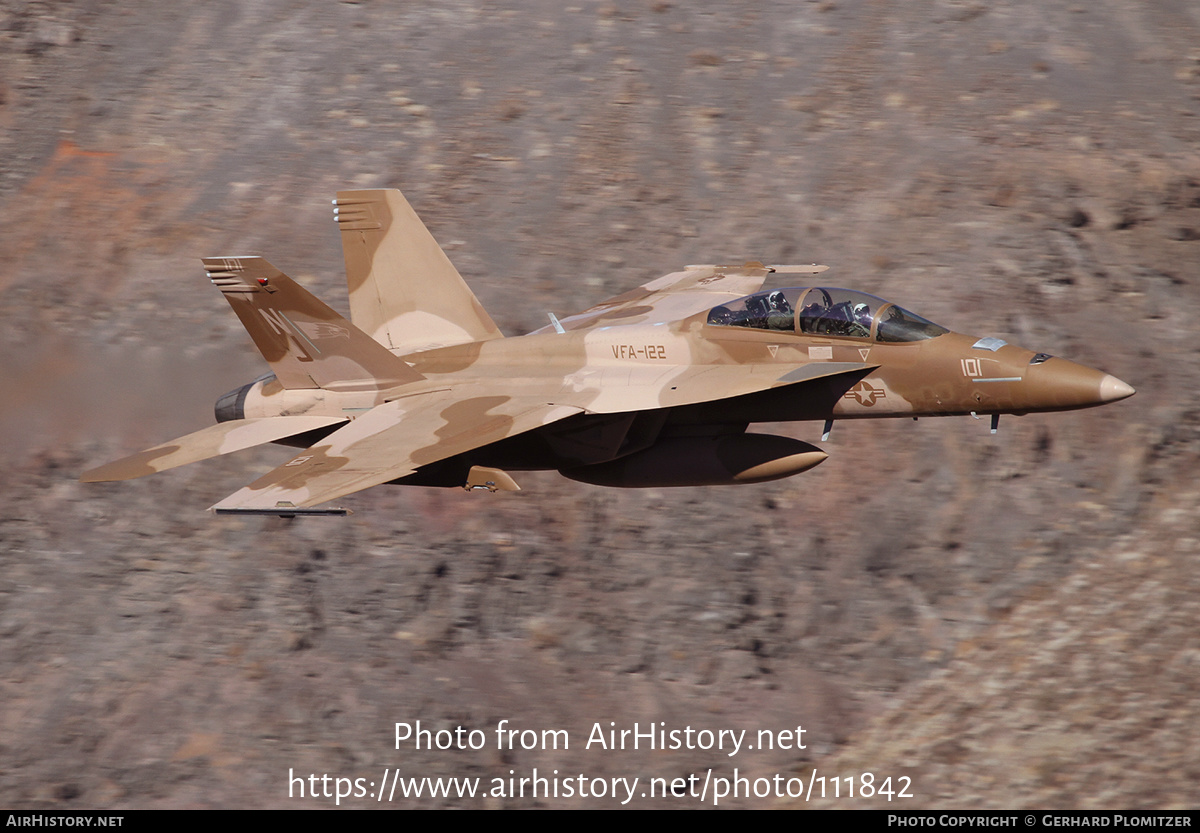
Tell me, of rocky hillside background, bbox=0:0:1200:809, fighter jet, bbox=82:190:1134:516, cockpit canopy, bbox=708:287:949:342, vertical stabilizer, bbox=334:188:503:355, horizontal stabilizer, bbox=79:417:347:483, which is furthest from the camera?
Result: rocky hillside background, bbox=0:0:1200:809

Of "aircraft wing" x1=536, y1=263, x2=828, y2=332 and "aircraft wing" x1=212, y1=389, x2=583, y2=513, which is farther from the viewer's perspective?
"aircraft wing" x1=536, y1=263, x2=828, y2=332

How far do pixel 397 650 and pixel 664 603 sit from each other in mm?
5812

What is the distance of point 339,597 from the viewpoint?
83.5 ft

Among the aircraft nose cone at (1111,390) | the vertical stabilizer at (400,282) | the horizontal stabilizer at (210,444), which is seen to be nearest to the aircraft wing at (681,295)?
the vertical stabilizer at (400,282)

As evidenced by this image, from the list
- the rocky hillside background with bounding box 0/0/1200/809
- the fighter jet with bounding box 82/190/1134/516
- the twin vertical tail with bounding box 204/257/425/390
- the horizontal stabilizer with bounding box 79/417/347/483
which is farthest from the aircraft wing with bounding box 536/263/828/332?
the horizontal stabilizer with bounding box 79/417/347/483

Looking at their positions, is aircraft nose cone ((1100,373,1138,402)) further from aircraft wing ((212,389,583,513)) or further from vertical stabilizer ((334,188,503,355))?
vertical stabilizer ((334,188,503,355))

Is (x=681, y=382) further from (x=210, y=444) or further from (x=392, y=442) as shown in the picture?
(x=210, y=444)

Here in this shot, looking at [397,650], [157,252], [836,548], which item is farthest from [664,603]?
[157,252]

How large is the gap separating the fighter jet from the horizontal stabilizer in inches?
1.4

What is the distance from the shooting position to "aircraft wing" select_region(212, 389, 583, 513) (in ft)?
53.3

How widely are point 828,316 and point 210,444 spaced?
10.4m

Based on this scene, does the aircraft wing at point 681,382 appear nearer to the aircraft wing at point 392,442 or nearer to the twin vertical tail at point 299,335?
the aircraft wing at point 392,442

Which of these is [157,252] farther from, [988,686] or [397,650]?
[988,686]

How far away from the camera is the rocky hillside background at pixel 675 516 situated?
24.5 metres
